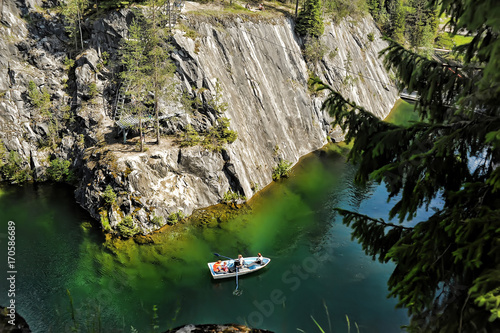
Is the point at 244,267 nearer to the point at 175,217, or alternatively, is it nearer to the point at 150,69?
the point at 175,217

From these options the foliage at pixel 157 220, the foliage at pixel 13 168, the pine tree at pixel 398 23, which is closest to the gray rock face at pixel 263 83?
the foliage at pixel 157 220

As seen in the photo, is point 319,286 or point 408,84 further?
point 319,286

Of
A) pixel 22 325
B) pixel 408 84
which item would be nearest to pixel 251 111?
pixel 22 325

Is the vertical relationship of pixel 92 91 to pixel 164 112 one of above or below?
above

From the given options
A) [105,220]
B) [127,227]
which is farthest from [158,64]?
[127,227]

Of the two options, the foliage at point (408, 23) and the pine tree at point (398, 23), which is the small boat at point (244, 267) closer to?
the foliage at point (408, 23)

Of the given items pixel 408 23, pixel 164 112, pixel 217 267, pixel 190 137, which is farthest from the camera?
pixel 408 23

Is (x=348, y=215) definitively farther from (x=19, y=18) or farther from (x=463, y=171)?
(x=19, y=18)
